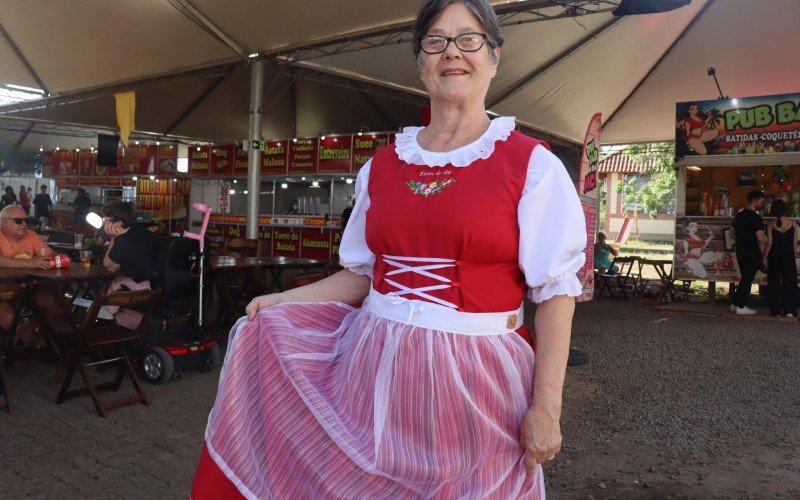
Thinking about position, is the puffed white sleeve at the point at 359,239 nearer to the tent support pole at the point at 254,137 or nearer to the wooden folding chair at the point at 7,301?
the wooden folding chair at the point at 7,301

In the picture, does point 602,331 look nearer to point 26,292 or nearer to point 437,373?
point 26,292

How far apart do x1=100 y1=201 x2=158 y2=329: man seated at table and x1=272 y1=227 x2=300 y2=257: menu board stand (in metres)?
8.06

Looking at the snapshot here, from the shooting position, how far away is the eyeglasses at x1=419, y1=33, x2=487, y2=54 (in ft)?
4.29

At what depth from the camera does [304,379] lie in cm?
133

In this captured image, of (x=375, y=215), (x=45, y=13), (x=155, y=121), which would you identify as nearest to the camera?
(x=375, y=215)

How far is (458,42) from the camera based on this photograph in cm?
131

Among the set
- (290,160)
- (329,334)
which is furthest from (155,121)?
(329,334)

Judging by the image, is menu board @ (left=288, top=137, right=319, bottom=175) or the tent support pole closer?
the tent support pole

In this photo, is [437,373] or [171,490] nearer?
[437,373]

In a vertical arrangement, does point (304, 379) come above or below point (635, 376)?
above

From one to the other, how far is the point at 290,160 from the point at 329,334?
1266cm

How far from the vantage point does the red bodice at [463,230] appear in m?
1.22

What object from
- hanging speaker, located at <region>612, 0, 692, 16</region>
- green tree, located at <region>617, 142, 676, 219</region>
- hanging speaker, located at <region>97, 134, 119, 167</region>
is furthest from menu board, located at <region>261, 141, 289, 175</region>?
green tree, located at <region>617, 142, 676, 219</region>

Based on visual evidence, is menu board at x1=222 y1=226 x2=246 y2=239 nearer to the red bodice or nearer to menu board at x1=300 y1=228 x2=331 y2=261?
menu board at x1=300 y1=228 x2=331 y2=261
